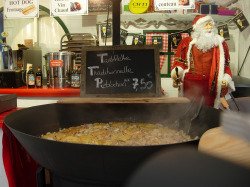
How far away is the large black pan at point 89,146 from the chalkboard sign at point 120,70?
0.09 meters

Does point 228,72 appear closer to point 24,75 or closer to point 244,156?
point 24,75

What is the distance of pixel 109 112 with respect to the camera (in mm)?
1707

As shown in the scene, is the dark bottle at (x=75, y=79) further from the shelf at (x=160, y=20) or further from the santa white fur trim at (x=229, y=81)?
the santa white fur trim at (x=229, y=81)

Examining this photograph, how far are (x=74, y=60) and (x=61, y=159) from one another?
302cm

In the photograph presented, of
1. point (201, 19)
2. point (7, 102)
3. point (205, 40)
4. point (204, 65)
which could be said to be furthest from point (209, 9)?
point (7, 102)

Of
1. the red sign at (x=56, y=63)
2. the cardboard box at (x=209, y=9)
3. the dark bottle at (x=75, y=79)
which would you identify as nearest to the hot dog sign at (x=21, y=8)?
the red sign at (x=56, y=63)

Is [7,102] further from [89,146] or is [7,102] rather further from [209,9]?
[209,9]

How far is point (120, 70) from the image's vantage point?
67.5 inches

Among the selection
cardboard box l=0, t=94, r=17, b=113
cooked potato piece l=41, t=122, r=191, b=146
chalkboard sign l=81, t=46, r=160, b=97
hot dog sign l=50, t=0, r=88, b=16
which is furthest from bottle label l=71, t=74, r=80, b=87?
cooked potato piece l=41, t=122, r=191, b=146

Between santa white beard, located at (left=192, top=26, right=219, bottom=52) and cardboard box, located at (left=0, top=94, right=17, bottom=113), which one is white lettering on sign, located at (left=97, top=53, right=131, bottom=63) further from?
santa white beard, located at (left=192, top=26, right=219, bottom=52)

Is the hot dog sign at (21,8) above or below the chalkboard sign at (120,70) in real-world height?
above

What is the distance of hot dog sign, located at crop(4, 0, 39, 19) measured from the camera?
3.98 meters

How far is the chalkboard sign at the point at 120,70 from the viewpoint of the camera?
1686 mm

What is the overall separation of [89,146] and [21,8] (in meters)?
3.55
